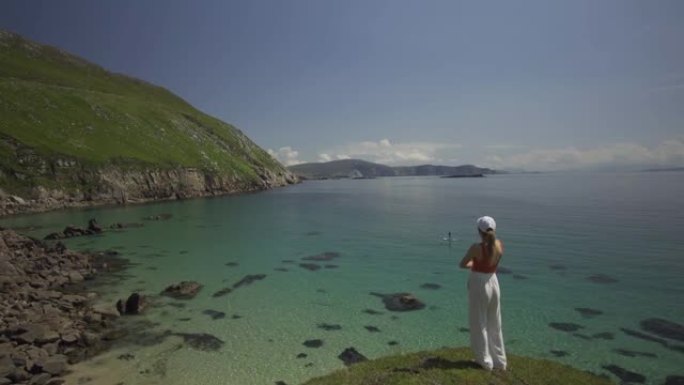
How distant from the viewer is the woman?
12078 millimetres

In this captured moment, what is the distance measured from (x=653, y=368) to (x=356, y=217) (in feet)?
235

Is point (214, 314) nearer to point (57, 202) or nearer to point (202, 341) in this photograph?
point (202, 341)

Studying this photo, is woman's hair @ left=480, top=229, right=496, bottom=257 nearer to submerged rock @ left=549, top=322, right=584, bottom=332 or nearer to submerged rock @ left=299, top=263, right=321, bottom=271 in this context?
submerged rock @ left=549, top=322, right=584, bottom=332

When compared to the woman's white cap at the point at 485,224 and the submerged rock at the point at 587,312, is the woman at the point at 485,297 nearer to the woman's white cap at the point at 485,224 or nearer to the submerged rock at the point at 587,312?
the woman's white cap at the point at 485,224

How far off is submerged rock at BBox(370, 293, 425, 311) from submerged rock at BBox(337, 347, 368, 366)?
24.8ft

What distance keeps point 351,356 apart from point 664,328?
19.5 meters

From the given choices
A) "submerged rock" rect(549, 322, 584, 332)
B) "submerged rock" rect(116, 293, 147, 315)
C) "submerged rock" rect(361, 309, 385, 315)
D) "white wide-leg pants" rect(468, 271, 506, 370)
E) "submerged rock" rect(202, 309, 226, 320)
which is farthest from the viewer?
"submerged rock" rect(361, 309, 385, 315)

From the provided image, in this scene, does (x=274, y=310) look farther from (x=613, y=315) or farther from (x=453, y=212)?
(x=453, y=212)

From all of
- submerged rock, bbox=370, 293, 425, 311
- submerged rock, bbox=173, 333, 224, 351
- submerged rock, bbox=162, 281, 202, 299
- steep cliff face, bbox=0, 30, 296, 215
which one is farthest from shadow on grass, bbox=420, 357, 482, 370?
steep cliff face, bbox=0, 30, 296, 215

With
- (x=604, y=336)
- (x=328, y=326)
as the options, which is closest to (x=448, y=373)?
(x=328, y=326)

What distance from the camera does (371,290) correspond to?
3412 cm

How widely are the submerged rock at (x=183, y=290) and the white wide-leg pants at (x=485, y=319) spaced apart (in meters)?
24.9

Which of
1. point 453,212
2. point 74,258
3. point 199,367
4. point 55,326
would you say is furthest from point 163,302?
point 453,212

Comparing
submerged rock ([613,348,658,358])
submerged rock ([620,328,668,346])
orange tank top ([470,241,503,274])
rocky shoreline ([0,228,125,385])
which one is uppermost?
orange tank top ([470,241,503,274])
